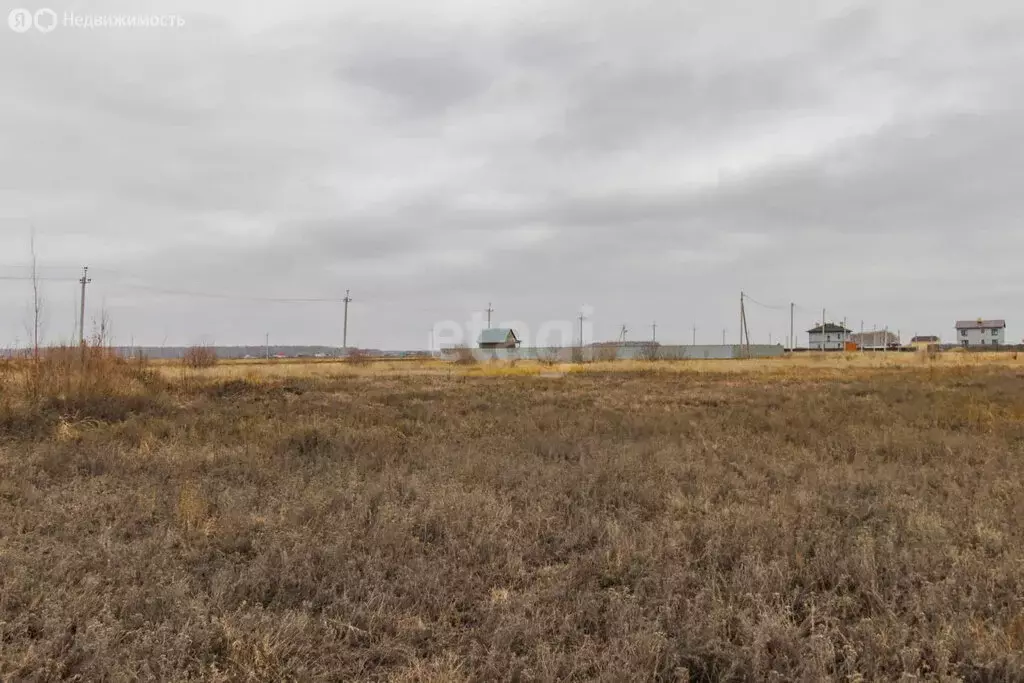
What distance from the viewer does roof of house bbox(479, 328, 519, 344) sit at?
89750mm

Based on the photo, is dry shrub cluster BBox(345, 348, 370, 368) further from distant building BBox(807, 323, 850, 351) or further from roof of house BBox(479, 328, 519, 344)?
distant building BBox(807, 323, 850, 351)

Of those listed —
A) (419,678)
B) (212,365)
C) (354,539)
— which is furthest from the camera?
(212,365)

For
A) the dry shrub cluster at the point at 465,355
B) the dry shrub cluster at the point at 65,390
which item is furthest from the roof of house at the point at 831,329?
the dry shrub cluster at the point at 65,390

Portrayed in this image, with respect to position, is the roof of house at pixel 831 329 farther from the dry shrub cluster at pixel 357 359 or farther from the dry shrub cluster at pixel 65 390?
the dry shrub cluster at pixel 65 390

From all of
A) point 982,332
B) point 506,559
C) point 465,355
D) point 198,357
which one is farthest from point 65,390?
point 982,332

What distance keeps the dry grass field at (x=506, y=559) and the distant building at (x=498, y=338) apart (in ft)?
259

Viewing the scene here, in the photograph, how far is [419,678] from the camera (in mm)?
2984

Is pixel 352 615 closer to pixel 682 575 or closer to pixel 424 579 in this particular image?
pixel 424 579

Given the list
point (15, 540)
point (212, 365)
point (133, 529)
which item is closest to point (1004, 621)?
point (133, 529)

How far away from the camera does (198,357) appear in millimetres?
32344

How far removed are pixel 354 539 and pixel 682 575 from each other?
107 inches

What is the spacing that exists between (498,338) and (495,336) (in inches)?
27.6

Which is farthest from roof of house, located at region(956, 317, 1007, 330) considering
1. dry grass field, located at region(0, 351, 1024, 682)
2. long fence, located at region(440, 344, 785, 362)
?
dry grass field, located at region(0, 351, 1024, 682)

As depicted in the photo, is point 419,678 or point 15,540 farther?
point 15,540
